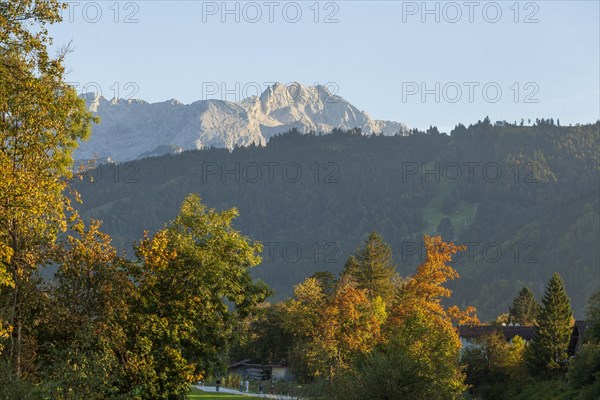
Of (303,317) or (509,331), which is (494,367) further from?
(509,331)

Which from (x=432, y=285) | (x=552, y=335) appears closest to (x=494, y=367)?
(x=552, y=335)

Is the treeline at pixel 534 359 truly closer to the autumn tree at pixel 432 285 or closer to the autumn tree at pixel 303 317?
the autumn tree at pixel 303 317

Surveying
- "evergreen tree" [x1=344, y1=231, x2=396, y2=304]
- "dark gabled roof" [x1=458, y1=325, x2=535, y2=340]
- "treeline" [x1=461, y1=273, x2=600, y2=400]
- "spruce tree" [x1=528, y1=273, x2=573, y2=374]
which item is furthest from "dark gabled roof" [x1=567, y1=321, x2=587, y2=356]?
"dark gabled roof" [x1=458, y1=325, x2=535, y2=340]

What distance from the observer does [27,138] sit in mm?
25875

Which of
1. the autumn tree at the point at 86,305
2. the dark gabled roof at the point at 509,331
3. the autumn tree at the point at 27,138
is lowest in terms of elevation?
the dark gabled roof at the point at 509,331

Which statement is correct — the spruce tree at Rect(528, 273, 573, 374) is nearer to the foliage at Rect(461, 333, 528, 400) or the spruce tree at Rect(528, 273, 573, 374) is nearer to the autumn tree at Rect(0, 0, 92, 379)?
the foliage at Rect(461, 333, 528, 400)

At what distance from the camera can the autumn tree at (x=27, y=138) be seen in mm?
23531

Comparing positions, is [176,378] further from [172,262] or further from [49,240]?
[49,240]

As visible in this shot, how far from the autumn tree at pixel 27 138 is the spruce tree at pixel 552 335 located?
245 feet

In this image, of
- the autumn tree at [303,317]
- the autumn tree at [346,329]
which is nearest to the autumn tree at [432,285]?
the autumn tree at [346,329]

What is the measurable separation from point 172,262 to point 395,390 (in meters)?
12.6

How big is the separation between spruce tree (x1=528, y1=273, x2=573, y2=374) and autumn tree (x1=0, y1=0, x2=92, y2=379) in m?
74.8

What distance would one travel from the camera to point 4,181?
22594 millimetres

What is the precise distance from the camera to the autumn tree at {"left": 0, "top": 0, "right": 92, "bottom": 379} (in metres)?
23.5
